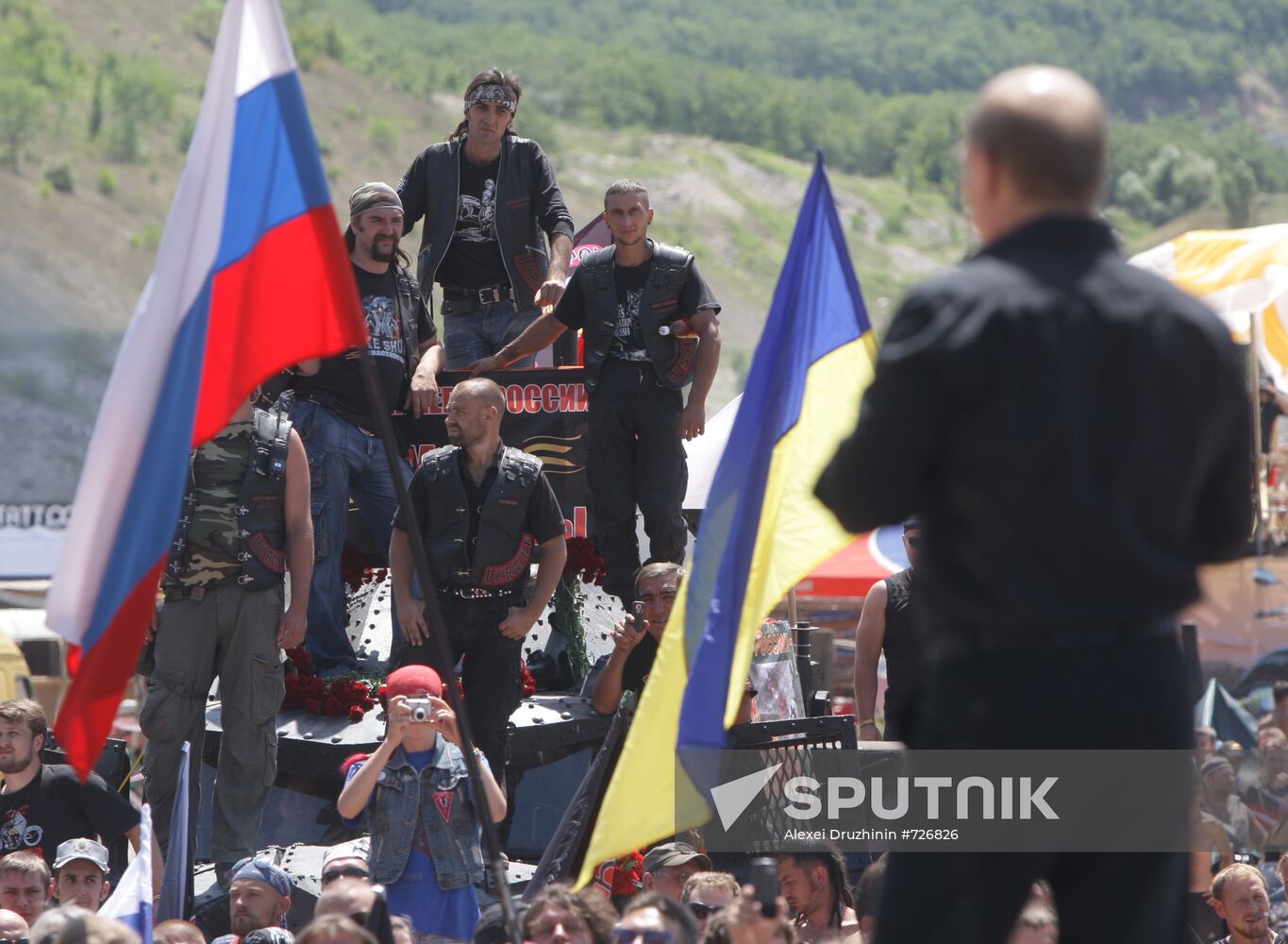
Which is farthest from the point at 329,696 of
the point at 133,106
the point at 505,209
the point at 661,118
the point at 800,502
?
the point at 661,118

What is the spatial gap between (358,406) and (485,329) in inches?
44.5

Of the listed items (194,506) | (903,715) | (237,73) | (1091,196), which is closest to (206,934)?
(194,506)

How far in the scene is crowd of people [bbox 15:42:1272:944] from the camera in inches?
121

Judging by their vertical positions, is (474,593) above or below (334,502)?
below

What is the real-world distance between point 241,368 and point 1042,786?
265 cm

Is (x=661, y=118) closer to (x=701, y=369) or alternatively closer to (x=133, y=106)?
(x=133, y=106)

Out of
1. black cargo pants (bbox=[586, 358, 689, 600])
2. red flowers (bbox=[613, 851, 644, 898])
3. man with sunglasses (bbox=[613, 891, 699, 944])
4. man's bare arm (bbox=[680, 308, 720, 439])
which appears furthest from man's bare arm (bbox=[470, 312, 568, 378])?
man with sunglasses (bbox=[613, 891, 699, 944])

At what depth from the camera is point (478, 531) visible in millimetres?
8266

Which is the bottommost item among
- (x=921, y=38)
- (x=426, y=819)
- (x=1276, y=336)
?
(x=426, y=819)

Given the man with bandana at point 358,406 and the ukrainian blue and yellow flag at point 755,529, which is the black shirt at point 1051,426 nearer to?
the ukrainian blue and yellow flag at point 755,529

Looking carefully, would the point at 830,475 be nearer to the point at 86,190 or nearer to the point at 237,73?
the point at 237,73

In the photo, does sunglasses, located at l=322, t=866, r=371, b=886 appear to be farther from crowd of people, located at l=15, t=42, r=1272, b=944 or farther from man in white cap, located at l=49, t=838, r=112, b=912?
man in white cap, located at l=49, t=838, r=112, b=912

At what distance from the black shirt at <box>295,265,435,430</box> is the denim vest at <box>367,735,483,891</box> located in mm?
2807

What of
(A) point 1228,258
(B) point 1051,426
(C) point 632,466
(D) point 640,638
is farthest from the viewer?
(A) point 1228,258
